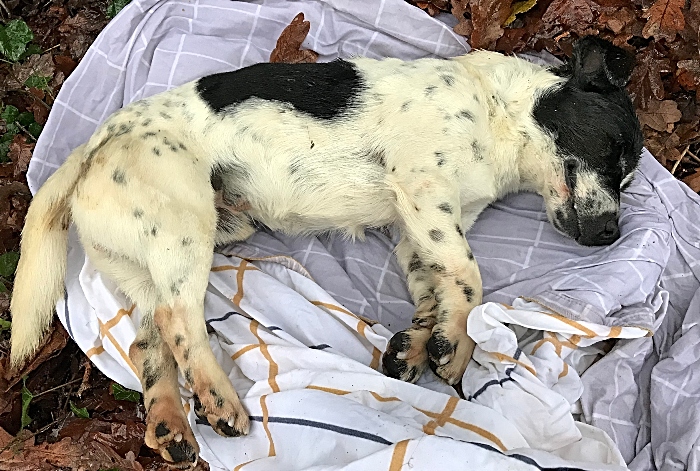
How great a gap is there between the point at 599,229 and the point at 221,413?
1889mm

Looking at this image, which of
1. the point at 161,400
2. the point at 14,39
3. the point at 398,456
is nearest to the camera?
the point at 398,456

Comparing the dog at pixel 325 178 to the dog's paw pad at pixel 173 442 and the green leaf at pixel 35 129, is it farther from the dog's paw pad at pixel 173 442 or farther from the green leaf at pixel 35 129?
the green leaf at pixel 35 129

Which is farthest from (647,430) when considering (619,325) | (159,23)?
(159,23)

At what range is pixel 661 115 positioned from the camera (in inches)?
134

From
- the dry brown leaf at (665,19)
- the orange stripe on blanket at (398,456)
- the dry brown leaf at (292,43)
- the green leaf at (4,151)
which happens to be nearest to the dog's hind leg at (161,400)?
the orange stripe on blanket at (398,456)

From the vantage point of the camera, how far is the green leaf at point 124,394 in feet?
9.77

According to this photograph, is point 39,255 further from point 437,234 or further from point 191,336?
point 437,234

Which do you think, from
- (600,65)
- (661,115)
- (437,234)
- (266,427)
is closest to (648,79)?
(661,115)

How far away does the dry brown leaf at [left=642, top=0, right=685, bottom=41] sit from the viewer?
335 cm

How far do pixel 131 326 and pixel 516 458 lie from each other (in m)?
1.76

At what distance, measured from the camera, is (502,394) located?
2488mm

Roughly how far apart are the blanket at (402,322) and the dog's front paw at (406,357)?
0.10m

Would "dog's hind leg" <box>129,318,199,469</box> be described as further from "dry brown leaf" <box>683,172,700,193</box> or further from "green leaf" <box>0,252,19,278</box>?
"dry brown leaf" <box>683,172,700,193</box>

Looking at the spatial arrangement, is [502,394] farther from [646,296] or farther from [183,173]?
[183,173]
